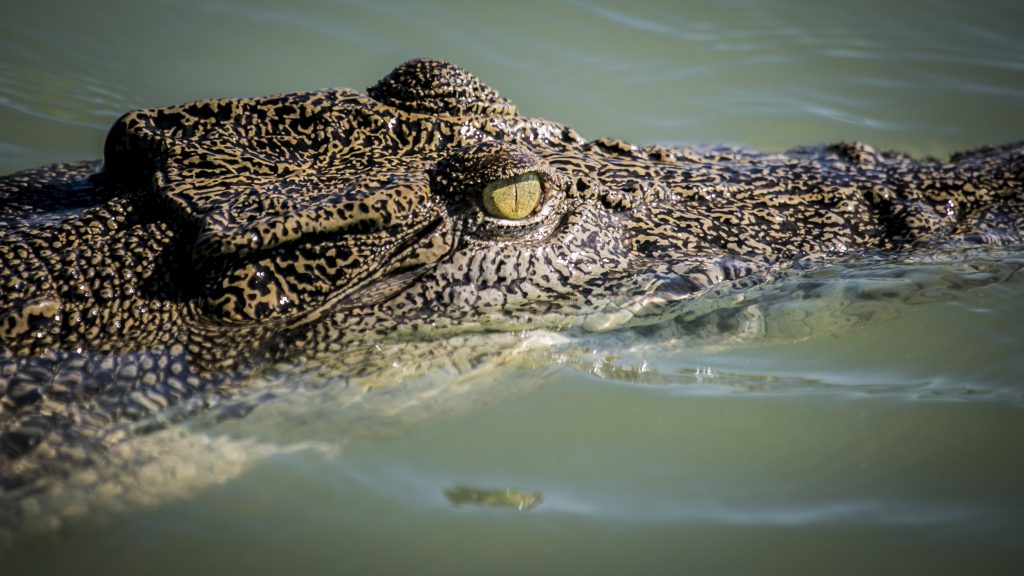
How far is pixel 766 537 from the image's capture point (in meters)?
3.07

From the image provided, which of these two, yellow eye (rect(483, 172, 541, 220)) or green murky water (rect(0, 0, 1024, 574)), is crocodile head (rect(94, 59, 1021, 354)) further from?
green murky water (rect(0, 0, 1024, 574))

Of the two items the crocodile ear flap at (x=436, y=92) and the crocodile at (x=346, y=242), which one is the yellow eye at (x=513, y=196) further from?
the crocodile ear flap at (x=436, y=92)

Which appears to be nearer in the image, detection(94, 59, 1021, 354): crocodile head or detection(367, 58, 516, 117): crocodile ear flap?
detection(94, 59, 1021, 354): crocodile head

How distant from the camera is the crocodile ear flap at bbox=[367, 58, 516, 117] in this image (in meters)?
4.15

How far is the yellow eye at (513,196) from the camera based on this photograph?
366 cm

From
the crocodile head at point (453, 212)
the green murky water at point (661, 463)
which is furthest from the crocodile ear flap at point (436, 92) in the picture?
the green murky water at point (661, 463)

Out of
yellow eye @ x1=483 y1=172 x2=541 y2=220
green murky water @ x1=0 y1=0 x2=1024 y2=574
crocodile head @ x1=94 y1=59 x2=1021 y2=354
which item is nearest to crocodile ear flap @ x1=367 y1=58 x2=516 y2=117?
crocodile head @ x1=94 y1=59 x2=1021 y2=354

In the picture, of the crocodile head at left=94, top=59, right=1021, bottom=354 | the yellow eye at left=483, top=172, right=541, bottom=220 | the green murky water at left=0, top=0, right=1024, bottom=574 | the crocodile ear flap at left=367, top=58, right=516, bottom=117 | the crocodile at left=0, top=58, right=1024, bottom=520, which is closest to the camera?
the green murky water at left=0, top=0, right=1024, bottom=574

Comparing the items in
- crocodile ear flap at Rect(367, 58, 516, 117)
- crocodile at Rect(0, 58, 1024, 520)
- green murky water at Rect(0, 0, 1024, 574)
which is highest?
crocodile ear flap at Rect(367, 58, 516, 117)

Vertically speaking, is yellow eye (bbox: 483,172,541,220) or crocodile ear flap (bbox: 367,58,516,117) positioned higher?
crocodile ear flap (bbox: 367,58,516,117)

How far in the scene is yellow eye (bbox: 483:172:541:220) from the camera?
366 centimetres

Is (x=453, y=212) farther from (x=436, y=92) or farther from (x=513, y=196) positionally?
(x=436, y=92)

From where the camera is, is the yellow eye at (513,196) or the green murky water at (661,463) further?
the yellow eye at (513,196)

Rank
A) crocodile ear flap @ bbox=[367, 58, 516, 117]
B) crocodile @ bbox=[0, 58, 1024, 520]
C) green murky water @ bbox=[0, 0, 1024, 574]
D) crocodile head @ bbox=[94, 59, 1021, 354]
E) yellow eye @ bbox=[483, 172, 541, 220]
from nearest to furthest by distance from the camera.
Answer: green murky water @ bbox=[0, 0, 1024, 574] < crocodile @ bbox=[0, 58, 1024, 520] < crocodile head @ bbox=[94, 59, 1021, 354] < yellow eye @ bbox=[483, 172, 541, 220] < crocodile ear flap @ bbox=[367, 58, 516, 117]
